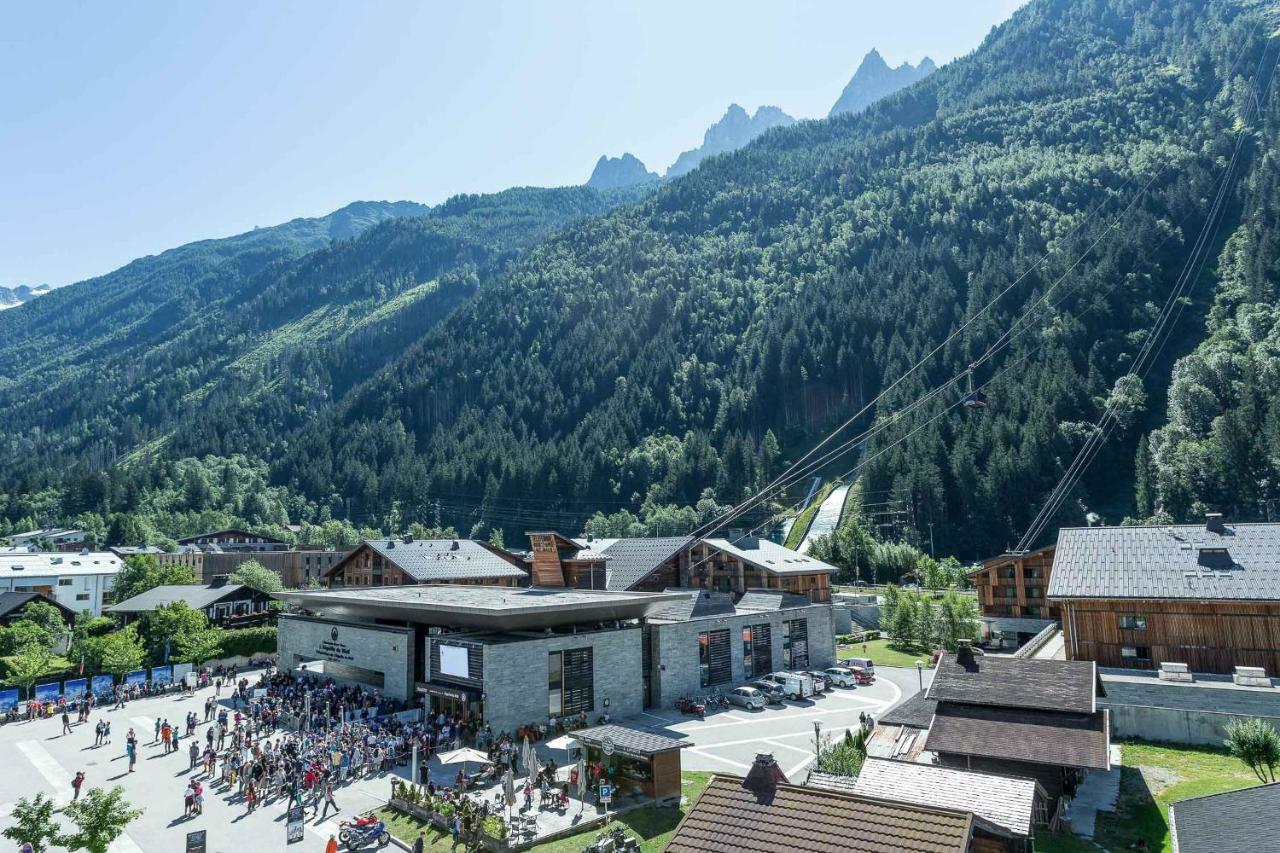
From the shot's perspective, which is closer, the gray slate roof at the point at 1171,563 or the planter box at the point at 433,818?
the planter box at the point at 433,818

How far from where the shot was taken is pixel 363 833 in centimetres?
2370

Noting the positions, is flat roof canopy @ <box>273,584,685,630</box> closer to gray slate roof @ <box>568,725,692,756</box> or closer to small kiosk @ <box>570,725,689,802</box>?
gray slate roof @ <box>568,725,692,756</box>

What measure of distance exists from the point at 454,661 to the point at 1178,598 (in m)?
34.5

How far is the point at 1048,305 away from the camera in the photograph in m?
142

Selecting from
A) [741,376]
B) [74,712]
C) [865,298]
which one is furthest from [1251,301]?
[74,712]

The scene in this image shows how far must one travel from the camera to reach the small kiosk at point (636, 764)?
26734 millimetres

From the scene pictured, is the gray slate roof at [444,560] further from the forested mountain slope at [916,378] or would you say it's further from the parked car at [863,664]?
the forested mountain slope at [916,378]

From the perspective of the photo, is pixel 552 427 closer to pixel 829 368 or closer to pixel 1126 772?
pixel 829 368

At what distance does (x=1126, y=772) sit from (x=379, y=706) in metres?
34.6

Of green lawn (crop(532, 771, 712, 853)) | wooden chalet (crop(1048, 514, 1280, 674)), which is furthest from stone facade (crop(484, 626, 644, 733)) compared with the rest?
wooden chalet (crop(1048, 514, 1280, 674))

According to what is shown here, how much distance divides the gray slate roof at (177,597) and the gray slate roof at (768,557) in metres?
44.4

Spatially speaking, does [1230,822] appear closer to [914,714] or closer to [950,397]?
[914,714]

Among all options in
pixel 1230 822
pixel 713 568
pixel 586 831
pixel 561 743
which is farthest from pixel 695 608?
pixel 1230 822

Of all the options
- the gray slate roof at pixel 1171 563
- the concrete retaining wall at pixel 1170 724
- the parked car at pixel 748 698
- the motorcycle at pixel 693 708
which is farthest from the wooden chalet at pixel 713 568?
the concrete retaining wall at pixel 1170 724
